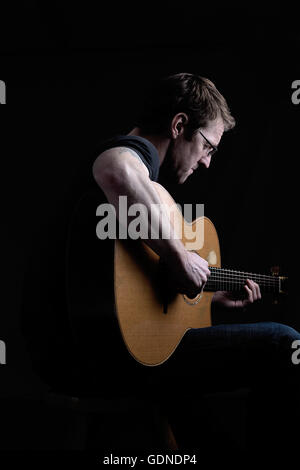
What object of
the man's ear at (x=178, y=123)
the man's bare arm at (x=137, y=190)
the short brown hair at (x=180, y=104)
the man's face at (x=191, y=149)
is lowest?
the man's bare arm at (x=137, y=190)

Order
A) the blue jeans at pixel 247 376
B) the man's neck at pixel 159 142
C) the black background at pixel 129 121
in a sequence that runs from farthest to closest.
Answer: the black background at pixel 129 121, the man's neck at pixel 159 142, the blue jeans at pixel 247 376

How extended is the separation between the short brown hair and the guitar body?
8.7 inches

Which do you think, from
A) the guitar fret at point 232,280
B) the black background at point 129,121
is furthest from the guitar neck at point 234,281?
the black background at point 129,121

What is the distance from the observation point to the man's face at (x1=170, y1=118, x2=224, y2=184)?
1.28 m

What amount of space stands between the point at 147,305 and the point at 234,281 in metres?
0.44

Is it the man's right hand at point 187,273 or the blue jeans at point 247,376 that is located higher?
the man's right hand at point 187,273

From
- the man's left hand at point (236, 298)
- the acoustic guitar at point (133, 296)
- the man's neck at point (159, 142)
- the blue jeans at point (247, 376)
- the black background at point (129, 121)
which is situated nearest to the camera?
the acoustic guitar at point (133, 296)

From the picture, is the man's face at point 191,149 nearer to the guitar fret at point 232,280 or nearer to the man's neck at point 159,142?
the man's neck at point 159,142

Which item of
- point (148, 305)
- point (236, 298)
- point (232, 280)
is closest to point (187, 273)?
point (148, 305)

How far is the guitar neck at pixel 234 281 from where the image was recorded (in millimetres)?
1292

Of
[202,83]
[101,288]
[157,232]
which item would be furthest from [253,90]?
[101,288]

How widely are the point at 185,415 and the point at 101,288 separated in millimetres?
434

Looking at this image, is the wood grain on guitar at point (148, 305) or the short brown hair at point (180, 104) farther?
the short brown hair at point (180, 104)

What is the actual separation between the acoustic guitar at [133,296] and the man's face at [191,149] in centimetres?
16
